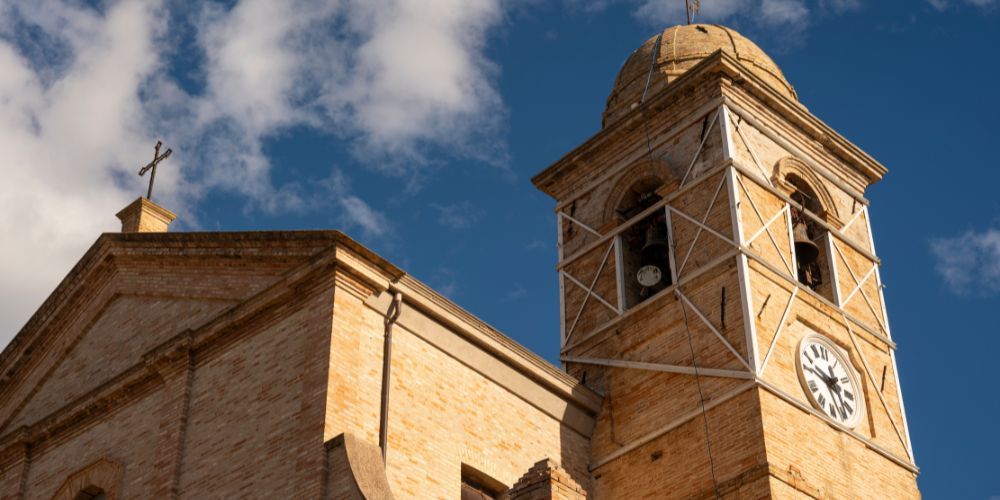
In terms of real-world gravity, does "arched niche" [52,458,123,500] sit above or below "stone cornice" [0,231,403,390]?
below

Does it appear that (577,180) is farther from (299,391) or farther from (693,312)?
(299,391)

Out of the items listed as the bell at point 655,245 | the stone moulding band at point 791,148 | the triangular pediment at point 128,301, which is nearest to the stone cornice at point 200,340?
the triangular pediment at point 128,301

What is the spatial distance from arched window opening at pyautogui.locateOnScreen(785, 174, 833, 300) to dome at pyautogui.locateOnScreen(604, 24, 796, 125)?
8.95 feet

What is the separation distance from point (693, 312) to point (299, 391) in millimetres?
7169

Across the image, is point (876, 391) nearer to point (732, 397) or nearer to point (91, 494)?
point (732, 397)

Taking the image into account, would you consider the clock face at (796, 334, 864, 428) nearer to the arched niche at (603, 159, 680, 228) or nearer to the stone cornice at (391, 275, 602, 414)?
the stone cornice at (391, 275, 602, 414)

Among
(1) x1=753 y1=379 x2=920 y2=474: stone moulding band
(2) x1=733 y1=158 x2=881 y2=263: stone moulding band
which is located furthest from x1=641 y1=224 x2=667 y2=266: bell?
(1) x1=753 y1=379 x2=920 y2=474: stone moulding band

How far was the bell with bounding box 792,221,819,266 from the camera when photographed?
2633 cm

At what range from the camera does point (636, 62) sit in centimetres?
3084

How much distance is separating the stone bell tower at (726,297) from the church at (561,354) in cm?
5

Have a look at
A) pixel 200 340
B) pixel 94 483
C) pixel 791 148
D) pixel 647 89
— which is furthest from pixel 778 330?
pixel 94 483

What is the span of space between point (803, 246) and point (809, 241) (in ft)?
0.45

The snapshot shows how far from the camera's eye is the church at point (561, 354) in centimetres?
2064

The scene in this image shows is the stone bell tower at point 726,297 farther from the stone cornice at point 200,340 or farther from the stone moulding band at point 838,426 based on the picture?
the stone cornice at point 200,340
